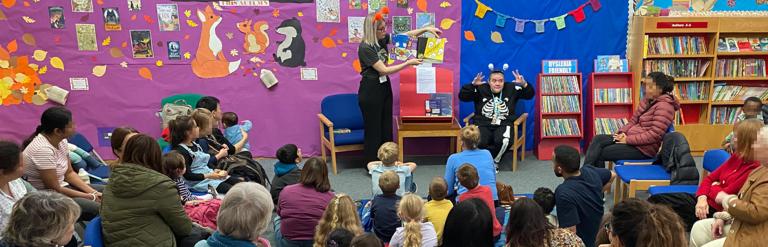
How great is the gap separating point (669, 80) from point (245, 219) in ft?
13.6

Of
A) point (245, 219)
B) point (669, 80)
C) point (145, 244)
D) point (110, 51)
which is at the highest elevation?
point (110, 51)

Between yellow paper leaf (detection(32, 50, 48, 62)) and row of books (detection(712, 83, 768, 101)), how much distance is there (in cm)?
716

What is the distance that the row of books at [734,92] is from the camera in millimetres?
6586

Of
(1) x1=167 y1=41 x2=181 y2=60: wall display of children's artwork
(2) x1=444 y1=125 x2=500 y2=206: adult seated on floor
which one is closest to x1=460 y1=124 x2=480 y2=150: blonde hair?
(2) x1=444 y1=125 x2=500 y2=206: adult seated on floor

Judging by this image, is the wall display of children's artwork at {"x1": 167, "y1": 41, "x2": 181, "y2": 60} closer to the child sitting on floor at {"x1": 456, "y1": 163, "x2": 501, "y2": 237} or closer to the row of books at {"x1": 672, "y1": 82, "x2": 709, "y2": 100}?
the child sitting on floor at {"x1": 456, "y1": 163, "x2": 501, "y2": 237}

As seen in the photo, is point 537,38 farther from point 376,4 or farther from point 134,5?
point 134,5

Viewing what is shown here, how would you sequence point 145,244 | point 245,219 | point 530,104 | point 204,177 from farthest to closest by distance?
1. point 530,104
2. point 204,177
3. point 145,244
4. point 245,219

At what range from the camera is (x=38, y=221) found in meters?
2.45

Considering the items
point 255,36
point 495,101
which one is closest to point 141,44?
point 255,36

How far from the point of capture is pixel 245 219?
8.14ft

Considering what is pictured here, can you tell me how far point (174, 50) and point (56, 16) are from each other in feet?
4.04

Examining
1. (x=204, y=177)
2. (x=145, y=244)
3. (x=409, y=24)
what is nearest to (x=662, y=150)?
(x=409, y=24)

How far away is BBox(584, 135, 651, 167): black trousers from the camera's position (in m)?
5.26

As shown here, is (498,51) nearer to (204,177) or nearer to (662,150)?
(662,150)
